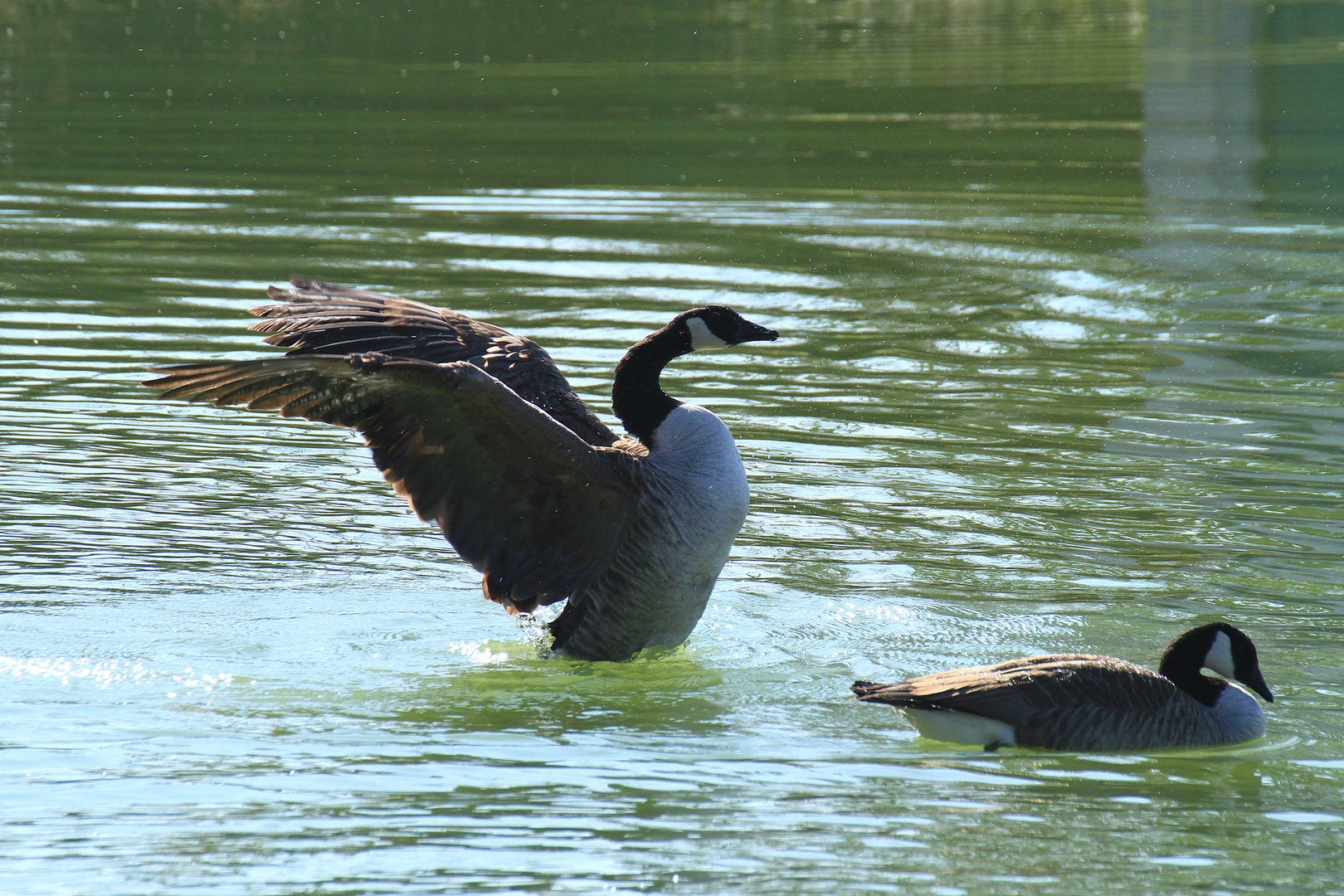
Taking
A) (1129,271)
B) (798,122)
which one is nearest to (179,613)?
(1129,271)

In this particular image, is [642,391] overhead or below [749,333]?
below

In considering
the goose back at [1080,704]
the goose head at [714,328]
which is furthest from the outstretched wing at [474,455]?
the goose back at [1080,704]

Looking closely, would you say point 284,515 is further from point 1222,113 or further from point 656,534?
point 1222,113

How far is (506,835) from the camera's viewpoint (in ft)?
18.6

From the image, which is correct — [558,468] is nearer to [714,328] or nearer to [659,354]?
[659,354]

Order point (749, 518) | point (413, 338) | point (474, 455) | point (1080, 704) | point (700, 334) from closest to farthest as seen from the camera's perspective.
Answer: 1. point (1080, 704)
2. point (474, 455)
3. point (700, 334)
4. point (413, 338)
5. point (749, 518)

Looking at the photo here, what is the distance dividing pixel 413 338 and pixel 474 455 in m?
1.25

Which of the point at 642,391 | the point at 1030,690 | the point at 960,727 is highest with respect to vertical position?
the point at 642,391

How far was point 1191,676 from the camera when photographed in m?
7.02

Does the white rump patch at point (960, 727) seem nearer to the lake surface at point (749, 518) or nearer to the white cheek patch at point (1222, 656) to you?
the lake surface at point (749, 518)

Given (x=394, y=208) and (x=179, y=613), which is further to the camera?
(x=394, y=208)

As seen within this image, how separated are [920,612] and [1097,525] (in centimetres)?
187

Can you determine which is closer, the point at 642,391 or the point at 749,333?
the point at 642,391

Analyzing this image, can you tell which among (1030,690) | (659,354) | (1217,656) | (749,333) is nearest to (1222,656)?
(1217,656)
